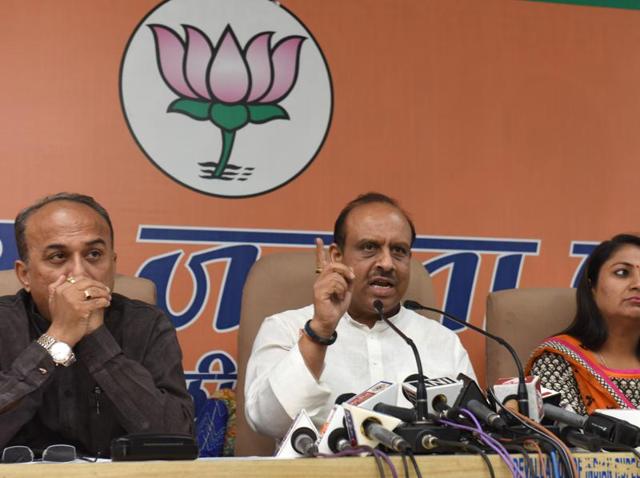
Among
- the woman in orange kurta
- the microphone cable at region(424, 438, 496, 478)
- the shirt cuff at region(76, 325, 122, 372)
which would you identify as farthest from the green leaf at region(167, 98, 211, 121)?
the microphone cable at region(424, 438, 496, 478)

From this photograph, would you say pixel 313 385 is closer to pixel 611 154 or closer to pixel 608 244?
pixel 608 244

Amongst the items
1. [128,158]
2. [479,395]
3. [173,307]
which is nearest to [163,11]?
[128,158]

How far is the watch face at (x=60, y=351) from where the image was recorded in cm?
191

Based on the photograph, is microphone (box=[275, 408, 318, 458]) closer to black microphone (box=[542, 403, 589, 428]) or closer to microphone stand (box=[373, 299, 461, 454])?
microphone stand (box=[373, 299, 461, 454])

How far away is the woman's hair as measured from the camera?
2.93 metres

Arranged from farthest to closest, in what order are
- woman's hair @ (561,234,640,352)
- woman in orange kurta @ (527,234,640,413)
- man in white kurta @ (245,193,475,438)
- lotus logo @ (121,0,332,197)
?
lotus logo @ (121,0,332,197) → woman's hair @ (561,234,640,352) → woman in orange kurta @ (527,234,640,413) → man in white kurta @ (245,193,475,438)

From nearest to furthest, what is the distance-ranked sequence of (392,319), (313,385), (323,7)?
(313,385), (392,319), (323,7)

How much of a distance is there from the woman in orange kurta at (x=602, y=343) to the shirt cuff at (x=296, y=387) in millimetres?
957

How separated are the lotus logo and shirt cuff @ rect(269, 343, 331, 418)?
112 cm

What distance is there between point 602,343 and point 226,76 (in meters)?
1.50

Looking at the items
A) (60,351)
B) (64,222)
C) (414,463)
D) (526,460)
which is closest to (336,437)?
(414,463)

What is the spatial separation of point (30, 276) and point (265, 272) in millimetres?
773

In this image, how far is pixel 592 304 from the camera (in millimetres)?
2990

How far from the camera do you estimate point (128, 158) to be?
119 inches
